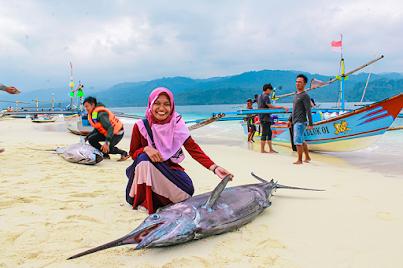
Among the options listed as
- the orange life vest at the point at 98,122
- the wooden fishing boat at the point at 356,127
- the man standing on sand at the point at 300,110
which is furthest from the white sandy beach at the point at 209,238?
the wooden fishing boat at the point at 356,127

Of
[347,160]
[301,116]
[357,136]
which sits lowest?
[347,160]

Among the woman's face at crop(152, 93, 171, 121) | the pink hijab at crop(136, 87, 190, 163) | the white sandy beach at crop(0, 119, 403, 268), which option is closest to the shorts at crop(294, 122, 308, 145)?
the white sandy beach at crop(0, 119, 403, 268)

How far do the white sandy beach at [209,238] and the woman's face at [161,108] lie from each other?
3.06 ft

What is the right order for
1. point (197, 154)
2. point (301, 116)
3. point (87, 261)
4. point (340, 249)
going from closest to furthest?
point (87, 261), point (340, 249), point (197, 154), point (301, 116)

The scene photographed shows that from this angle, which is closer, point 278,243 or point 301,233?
point 278,243

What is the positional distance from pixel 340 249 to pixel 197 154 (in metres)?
1.35

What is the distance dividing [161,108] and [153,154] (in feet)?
1.44

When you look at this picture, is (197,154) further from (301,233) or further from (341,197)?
(341,197)

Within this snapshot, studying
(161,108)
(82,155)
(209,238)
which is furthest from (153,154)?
(82,155)

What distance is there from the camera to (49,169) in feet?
11.4

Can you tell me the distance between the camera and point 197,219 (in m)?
1.60

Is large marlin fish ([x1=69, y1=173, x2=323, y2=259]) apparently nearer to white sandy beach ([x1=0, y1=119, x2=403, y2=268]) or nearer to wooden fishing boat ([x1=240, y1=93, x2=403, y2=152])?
white sandy beach ([x1=0, y1=119, x2=403, y2=268])

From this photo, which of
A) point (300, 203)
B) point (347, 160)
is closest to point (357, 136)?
point (347, 160)

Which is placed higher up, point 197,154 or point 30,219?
point 197,154
